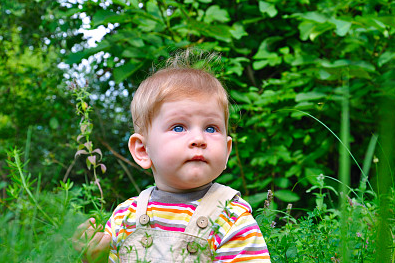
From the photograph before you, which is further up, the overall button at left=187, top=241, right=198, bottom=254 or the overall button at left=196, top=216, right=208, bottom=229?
the overall button at left=196, top=216, right=208, bottom=229

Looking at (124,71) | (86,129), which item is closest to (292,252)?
(86,129)

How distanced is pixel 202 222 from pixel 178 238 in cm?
9

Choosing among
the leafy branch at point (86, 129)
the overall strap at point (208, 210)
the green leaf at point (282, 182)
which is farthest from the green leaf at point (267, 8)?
the overall strap at point (208, 210)

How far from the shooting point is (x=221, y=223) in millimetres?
1376

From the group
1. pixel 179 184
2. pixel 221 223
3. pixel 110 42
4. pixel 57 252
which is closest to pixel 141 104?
pixel 179 184

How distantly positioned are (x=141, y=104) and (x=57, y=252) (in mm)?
819

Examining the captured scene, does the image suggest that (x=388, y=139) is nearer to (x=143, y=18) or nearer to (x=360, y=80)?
(x=143, y=18)

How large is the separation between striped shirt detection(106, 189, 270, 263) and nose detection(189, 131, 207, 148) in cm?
19

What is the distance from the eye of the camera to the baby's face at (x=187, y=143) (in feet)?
4.71

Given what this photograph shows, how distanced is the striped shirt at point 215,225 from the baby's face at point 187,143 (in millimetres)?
64

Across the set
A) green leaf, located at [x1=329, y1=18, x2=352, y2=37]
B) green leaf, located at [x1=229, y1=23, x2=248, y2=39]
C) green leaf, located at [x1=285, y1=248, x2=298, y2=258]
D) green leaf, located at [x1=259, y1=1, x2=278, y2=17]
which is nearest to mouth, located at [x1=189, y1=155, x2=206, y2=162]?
green leaf, located at [x1=285, y1=248, x2=298, y2=258]

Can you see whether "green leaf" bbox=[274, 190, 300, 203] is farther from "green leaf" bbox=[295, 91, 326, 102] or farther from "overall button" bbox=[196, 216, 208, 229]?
"overall button" bbox=[196, 216, 208, 229]

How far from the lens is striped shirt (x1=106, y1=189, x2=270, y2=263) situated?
1321mm

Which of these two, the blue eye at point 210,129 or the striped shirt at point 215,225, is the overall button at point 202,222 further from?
the blue eye at point 210,129
